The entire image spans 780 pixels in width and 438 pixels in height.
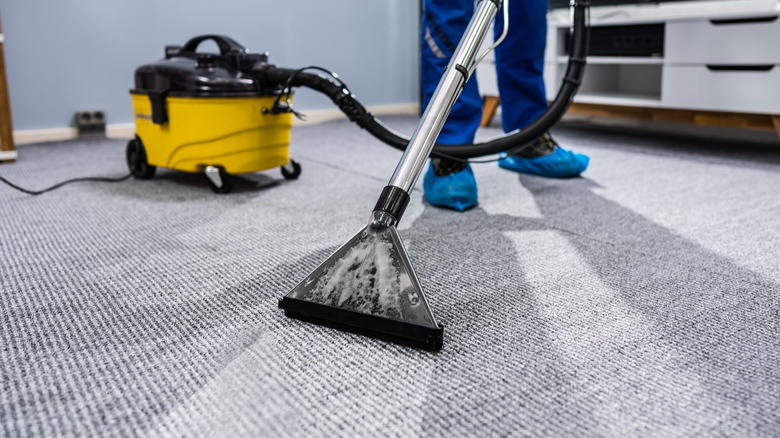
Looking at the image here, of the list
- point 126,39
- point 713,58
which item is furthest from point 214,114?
point 713,58

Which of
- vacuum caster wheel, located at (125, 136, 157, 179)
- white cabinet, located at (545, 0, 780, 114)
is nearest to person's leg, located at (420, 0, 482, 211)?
vacuum caster wheel, located at (125, 136, 157, 179)

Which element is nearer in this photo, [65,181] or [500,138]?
[500,138]

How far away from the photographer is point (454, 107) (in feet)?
4.09

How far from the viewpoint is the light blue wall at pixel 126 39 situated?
6.77ft

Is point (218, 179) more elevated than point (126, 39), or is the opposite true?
point (126, 39)

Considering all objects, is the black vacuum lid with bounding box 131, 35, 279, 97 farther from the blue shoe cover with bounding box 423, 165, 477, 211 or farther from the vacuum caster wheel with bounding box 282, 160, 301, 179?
the blue shoe cover with bounding box 423, 165, 477, 211

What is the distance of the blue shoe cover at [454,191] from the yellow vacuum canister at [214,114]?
410mm

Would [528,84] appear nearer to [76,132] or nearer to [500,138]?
[500,138]

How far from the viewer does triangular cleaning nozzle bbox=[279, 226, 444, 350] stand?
0.61 meters

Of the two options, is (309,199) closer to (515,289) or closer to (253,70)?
(253,70)

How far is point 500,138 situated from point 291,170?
583 mm

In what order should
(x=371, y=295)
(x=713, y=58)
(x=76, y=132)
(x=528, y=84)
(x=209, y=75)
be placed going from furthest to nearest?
(x=76, y=132) < (x=713, y=58) < (x=528, y=84) < (x=209, y=75) < (x=371, y=295)

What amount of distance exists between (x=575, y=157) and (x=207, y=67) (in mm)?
868

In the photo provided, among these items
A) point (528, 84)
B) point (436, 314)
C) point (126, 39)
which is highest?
point (126, 39)
